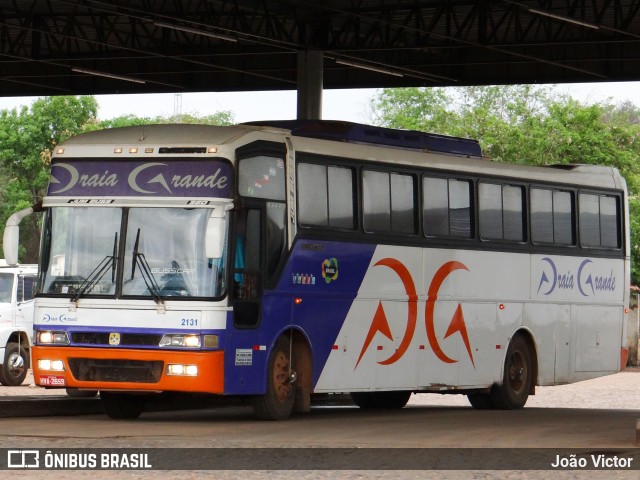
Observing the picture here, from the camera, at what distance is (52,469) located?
1348cm

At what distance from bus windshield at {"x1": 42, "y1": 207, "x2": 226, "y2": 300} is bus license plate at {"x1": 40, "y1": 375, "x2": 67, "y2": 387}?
92 cm

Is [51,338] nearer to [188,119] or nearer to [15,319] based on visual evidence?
[15,319]

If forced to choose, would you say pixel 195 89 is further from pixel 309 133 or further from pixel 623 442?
pixel 623 442

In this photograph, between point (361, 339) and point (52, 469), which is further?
point (361, 339)

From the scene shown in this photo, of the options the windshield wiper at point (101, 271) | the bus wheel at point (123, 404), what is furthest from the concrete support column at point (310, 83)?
the windshield wiper at point (101, 271)

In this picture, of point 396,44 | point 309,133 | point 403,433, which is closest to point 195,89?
point 396,44

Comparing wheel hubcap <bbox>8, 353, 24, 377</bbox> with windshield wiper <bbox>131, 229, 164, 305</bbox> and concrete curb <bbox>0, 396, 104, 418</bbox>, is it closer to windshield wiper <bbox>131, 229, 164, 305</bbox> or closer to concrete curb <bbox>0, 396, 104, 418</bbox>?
concrete curb <bbox>0, 396, 104, 418</bbox>

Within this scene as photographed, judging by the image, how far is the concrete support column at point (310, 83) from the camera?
112 feet

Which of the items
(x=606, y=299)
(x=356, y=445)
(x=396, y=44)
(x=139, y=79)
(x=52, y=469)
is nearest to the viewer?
(x=52, y=469)

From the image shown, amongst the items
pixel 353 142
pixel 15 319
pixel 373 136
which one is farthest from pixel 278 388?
pixel 15 319

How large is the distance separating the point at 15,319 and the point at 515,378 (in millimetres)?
11868

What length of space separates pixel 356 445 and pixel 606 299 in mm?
11119

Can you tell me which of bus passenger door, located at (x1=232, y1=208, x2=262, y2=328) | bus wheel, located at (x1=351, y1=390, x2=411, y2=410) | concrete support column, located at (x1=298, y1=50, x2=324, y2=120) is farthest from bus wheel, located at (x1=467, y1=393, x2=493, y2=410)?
Result: concrete support column, located at (x1=298, y1=50, x2=324, y2=120)

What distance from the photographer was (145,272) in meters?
18.2
